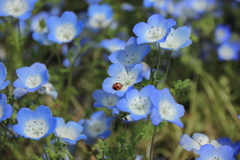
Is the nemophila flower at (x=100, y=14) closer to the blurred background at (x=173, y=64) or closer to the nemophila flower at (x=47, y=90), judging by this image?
the blurred background at (x=173, y=64)

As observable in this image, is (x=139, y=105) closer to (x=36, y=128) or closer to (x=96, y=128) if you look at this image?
(x=36, y=128)

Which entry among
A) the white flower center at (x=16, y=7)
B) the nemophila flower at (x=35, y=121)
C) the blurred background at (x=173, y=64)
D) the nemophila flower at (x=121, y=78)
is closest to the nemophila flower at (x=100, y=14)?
the blurred background at (x=173, y=64)

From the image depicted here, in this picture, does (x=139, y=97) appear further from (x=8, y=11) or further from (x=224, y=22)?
(x=224, y=22)

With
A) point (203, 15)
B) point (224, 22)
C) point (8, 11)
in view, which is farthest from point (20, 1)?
point (224, 22)

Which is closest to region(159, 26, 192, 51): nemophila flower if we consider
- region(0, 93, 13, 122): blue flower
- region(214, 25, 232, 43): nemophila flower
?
region(0, 93, 13, 122): blue flower

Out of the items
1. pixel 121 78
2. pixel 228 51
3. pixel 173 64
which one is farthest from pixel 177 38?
pixel 228 51

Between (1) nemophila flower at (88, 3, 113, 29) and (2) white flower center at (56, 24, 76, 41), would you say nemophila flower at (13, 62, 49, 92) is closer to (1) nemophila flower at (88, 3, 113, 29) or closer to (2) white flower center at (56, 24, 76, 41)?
(2) white flower center at (56, 24, 76, 41)
